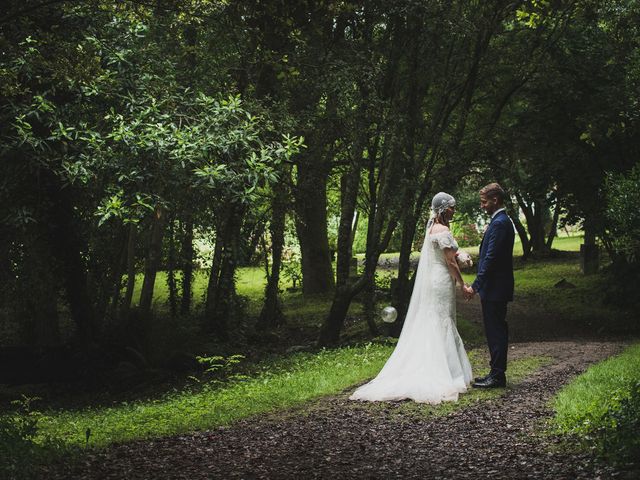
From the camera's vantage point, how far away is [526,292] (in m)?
27.3

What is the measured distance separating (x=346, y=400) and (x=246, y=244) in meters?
10.4

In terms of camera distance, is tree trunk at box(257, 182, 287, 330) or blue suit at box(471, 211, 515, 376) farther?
tree trunk at box(257, 182, 287, 330)

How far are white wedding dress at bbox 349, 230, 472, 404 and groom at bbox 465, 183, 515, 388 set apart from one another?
1.46ft

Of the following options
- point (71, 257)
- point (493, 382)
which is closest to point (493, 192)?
point (493, 382)

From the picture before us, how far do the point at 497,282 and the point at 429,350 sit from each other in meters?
1.23

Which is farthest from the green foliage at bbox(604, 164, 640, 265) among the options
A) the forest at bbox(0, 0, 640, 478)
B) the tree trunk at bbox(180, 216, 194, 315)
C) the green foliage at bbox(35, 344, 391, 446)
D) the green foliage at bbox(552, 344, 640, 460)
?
the tree trunk at bbox(180, 216, 194, 315)

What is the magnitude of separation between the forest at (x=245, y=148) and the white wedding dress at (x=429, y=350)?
3.00m

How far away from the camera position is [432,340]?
984cm

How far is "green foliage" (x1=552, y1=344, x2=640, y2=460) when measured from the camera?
19.5ft

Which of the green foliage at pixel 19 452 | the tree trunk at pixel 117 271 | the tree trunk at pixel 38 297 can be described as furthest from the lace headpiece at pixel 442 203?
the tree trunk at pixel 117 271

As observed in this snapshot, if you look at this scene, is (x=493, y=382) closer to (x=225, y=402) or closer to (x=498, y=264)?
(x=498, y=264)

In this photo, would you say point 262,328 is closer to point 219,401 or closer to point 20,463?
point 219,401

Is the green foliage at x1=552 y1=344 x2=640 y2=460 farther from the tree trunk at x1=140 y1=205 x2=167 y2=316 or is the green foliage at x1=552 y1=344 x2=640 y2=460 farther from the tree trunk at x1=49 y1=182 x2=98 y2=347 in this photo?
the tree trunk at x1=49 y1=182 x2=98 y2=347

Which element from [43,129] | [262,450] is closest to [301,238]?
[43,129]
